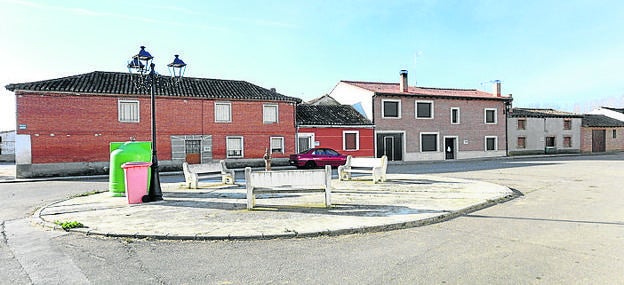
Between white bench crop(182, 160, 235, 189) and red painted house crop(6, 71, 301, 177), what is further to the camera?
red painted house crop(6, 71, 301, 177)

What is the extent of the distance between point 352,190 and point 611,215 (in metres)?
6.04

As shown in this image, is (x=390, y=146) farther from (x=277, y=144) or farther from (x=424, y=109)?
(x=277, y=144)

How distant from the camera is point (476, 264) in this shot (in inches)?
177

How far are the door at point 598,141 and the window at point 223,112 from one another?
41887mm

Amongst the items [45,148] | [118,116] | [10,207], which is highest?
[118,116]

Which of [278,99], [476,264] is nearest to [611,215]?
A: [476,264]

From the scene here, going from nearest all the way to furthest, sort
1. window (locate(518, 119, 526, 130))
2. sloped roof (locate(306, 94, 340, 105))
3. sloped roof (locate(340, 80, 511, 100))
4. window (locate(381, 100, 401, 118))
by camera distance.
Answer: window (locate(381, 100, 401, 118))
sloped roof (locate(340, 80, 511, 100))
sloped roof (locate(306, 94, 340, 105))
window (locate(518, 119, 526, 130))

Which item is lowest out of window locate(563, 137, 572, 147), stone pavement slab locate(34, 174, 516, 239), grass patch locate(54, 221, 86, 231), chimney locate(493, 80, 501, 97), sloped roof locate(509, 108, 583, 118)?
stone pavement slab locate(34, 174, 516, 239)

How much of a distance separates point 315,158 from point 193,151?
7819 millimetres

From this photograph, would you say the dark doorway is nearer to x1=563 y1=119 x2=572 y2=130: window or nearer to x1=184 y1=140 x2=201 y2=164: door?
x1=184 y1=140 x2=201 y2=164: door

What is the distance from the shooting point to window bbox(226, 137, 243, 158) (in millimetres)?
24352

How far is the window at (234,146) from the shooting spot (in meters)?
24.4

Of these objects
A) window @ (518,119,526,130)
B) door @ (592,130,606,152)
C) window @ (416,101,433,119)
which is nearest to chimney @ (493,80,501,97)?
window @ (518,119,526,130)

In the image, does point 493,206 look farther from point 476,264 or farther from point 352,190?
point 476,264
